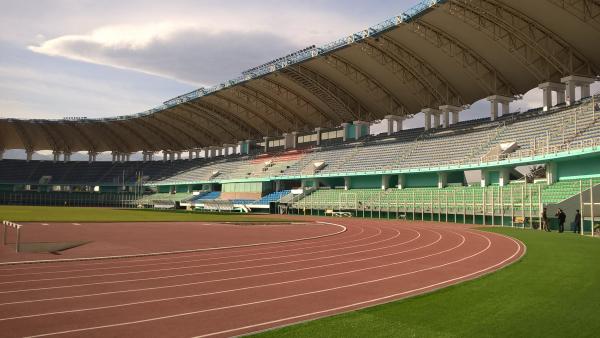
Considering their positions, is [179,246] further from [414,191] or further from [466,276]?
[414,191]

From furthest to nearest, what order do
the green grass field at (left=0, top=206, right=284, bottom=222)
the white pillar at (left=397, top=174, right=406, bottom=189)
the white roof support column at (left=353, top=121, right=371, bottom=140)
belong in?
1. the white roof support column at (left=353, top=121, right=371, bottom=140)
2. the white pillar at (left=397, top=174, right=406, bottom=189)
3. the green grass field at (left=0, top=206, right=284, bottom=222)

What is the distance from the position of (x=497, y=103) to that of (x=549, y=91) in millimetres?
5935

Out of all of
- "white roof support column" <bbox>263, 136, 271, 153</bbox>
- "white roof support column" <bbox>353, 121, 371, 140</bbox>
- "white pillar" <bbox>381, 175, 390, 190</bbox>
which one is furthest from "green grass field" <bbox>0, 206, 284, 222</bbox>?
"white roof support column" <bbox>263, 136, 271, 153</bbox>

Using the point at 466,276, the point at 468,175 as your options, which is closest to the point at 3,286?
the point at 466,276

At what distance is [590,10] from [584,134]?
30.6ft

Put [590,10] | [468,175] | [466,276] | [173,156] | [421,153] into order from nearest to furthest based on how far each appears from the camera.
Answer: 1. [466,276]
2. [590,10]
3. [468,175]
4. [421,153]
5. [173,156]

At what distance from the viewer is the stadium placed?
8562 mm

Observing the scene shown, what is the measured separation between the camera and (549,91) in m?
44.4

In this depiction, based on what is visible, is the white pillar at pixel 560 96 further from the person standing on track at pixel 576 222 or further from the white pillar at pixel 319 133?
the white pillar at pixel 319 133

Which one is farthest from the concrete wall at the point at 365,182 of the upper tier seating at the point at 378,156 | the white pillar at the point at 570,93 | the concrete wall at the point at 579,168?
the concrete wall at the point at 579,168

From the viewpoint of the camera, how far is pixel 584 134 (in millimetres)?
35062

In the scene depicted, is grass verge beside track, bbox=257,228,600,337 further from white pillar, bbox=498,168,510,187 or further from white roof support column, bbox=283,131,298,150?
white roof support column, bbox=283,131,298,150

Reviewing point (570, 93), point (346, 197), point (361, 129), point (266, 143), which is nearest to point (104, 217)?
point (346, 197)

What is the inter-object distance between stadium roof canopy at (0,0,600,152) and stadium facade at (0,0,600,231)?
17cm
